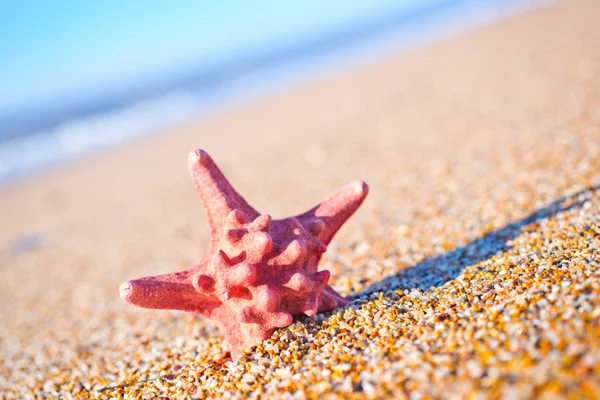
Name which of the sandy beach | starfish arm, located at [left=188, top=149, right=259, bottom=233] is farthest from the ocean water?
starfish arm, located at [left=188, top=149, right=259, bottom=233]

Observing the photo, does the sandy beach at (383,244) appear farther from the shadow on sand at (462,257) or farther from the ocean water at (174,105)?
the ocean water at (174,105)

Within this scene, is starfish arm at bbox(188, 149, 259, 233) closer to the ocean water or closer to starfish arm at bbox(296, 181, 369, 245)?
starfish arm at bbox(296, 181, 369, 245)

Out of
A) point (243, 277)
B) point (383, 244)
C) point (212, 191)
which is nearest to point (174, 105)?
point (383, 244)

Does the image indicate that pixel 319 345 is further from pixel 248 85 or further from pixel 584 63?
pixel 248 85

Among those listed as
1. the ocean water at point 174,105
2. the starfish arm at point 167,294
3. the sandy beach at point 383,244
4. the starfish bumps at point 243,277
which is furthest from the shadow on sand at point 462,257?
the ocean water at point 174,105

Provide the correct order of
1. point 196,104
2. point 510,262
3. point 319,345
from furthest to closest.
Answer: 1. point 196,104
2. point 510,262
3. point 319,345

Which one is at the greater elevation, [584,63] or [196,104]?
[196,104]

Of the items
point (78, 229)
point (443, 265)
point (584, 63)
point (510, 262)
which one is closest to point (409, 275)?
point (443, 265)
